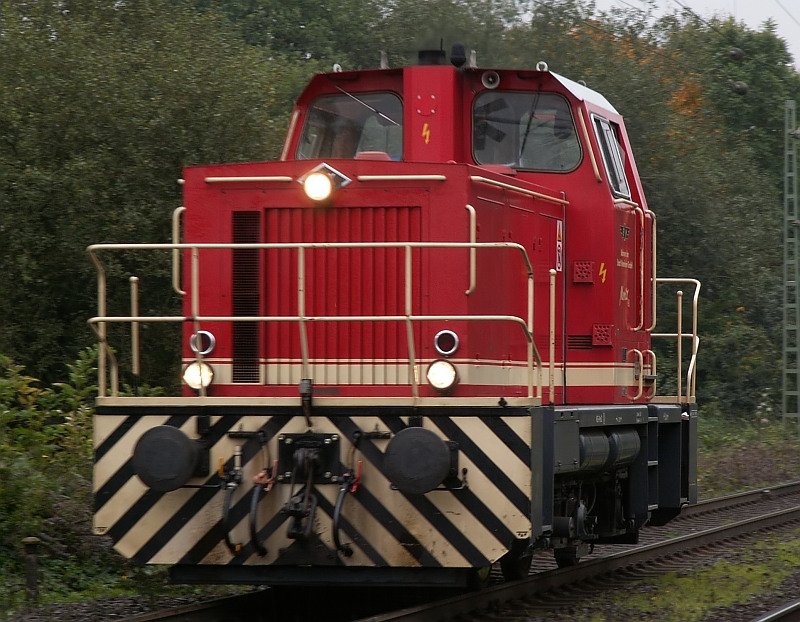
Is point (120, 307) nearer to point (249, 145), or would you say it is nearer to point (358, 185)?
point (249, 145)

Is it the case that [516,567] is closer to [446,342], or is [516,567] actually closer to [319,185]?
[446,342]

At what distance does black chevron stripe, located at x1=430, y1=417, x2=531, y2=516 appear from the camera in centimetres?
625

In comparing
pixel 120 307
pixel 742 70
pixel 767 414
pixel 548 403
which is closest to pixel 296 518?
pixel 548 403

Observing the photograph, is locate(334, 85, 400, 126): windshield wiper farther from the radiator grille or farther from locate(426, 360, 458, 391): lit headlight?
locate(426, 360, 458, 391): lit headlight

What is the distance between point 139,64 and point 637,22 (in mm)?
15357

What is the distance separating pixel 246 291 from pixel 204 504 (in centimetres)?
124

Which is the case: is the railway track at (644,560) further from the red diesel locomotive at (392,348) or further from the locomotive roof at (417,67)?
the locomotive roof at (417,67)

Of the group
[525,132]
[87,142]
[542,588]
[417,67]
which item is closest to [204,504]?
[542,588]

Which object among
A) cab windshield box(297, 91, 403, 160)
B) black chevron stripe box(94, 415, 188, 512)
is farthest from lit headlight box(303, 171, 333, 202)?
black chevron stripe box(94, 415, 188, 512)

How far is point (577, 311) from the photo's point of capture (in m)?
8.05

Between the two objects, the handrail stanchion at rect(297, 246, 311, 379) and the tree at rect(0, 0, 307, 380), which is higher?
the tree at rect(0, 0, 307, 380)

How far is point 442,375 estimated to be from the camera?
6.44 meters

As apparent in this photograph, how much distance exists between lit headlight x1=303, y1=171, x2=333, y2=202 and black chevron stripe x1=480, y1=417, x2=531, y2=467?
1.52 metres

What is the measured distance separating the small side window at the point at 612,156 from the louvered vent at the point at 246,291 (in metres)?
2.40
